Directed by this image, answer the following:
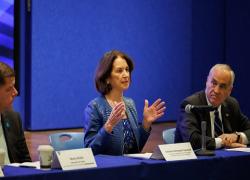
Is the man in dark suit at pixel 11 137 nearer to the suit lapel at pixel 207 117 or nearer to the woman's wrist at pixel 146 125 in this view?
the woman's wrist at pixel 146 125

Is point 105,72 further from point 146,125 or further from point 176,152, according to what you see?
point 176,152

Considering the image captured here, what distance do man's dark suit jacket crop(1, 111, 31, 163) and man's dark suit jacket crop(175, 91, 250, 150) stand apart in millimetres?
1196

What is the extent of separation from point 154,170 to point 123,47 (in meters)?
7.40

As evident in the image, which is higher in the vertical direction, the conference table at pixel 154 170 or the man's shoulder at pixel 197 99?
the man's shoulder at pixel 197 99

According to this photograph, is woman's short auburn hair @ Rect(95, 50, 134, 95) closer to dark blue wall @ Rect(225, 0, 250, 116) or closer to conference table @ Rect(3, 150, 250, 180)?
conference table @ Rect(3, 150, 250, 180)

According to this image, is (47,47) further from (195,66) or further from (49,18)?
(195,66)

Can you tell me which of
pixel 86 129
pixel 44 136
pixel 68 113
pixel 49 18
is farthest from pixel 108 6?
pixel 86 129

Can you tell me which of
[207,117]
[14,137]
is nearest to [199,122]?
[207,117]

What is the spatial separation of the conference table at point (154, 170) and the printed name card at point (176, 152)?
0.18ft

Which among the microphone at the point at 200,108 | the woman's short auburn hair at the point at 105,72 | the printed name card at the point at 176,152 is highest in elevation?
the woman's short auburn hair at the point at 105,72

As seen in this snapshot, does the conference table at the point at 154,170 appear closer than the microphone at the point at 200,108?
Yes

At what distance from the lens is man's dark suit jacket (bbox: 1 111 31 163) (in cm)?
368

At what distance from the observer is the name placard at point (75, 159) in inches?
117

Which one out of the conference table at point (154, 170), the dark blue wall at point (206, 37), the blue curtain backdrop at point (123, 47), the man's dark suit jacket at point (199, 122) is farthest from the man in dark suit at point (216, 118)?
the dark blue wall at point (206, 37)
